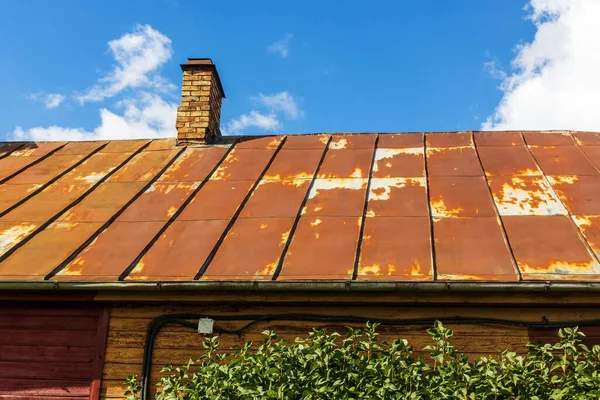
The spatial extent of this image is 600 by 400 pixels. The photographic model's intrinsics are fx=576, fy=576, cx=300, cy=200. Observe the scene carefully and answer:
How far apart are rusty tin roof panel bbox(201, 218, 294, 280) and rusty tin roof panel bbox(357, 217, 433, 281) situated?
0.92m

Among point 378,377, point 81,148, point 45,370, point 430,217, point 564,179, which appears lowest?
point 378,377

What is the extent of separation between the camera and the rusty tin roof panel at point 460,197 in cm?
659

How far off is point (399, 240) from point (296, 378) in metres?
2.17

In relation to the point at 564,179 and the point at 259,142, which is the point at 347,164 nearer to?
the point at 259,142

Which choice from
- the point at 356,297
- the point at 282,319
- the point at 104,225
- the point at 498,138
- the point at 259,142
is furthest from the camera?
the point at 259,142

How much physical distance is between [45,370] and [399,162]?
525cm

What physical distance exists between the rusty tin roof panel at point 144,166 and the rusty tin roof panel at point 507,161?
474 cm

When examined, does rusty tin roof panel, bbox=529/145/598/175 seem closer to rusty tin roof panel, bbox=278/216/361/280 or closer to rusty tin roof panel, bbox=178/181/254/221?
rusty tin roof panel, bbox=278/216/361/280

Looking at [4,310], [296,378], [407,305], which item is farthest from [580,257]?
[4,310]

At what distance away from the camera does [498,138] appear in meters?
9.09

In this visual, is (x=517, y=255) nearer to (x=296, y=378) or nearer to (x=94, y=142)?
(x=296, y=378)

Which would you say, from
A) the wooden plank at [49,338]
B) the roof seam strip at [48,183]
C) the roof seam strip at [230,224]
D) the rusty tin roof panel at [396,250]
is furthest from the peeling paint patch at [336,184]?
the roof seam strip at [48,183]

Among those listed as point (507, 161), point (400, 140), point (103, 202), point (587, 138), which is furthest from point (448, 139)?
point (103, 202)

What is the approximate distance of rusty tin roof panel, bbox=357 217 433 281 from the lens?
558 cm
